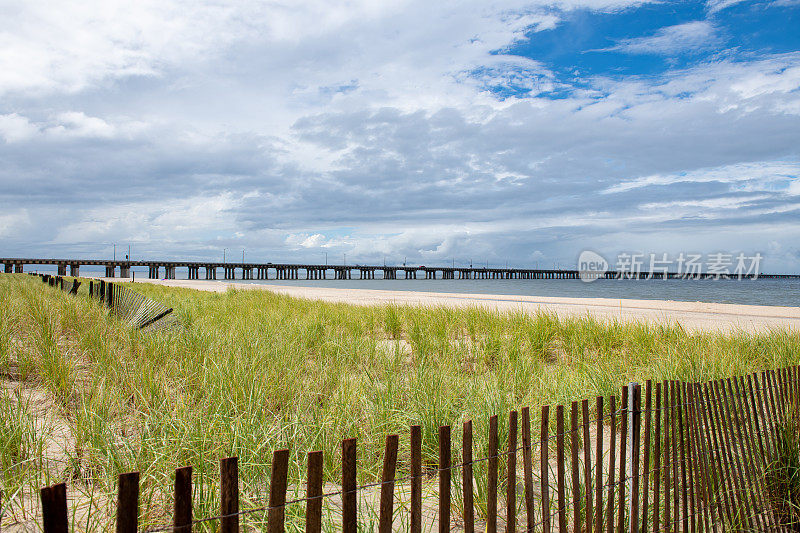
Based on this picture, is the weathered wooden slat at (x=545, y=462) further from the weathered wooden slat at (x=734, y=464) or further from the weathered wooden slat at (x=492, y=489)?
the weathered wooden slat at (x=734, y=464)

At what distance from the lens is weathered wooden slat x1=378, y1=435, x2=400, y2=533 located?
72.9 inches

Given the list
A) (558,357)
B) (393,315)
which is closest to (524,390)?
(558,357)

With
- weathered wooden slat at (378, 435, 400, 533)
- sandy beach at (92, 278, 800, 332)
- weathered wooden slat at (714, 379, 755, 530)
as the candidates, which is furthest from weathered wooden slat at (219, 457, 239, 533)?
sandy beach at (92, 278, 800, 332)

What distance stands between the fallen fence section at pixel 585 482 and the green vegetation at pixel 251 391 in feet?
1.41

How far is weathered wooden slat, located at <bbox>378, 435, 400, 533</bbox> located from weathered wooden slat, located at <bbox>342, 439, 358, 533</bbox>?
11cm

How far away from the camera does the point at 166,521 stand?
2.79 meters

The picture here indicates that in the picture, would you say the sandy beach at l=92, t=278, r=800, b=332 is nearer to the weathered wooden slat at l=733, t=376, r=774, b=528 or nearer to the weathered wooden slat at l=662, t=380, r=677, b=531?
the weathered wooden slat at l=733, t=376, r=774, b=528

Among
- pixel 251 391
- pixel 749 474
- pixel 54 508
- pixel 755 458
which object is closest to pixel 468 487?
pixel 54 508

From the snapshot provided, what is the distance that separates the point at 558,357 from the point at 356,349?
10.9ft

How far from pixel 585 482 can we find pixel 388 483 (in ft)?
4.15

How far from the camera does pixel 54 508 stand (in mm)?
1353

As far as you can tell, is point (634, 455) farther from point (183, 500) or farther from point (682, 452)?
point (183, 500)

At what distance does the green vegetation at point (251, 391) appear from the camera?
10.3 ft

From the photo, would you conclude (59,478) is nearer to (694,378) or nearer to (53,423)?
(53,423)
